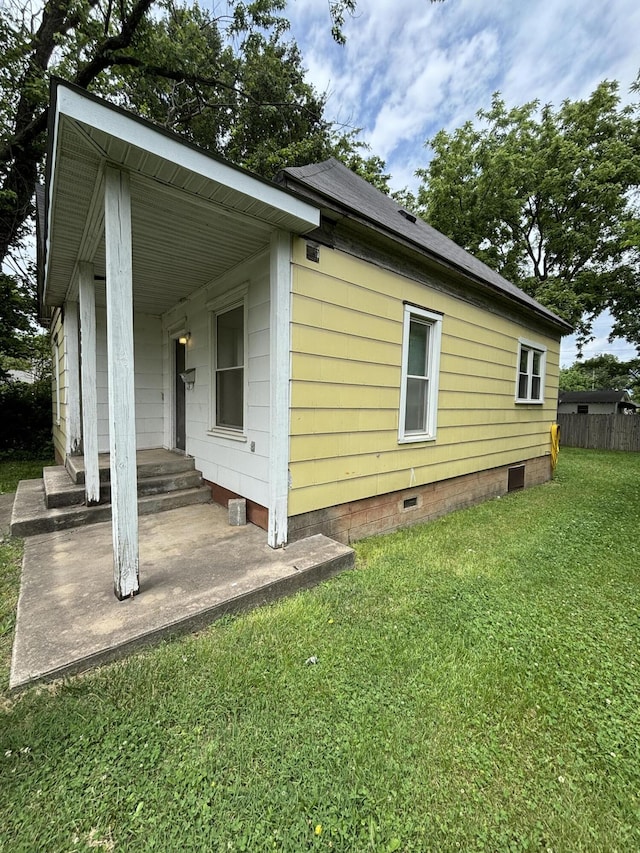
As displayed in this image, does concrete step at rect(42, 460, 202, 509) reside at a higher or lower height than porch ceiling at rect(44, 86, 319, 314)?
lower

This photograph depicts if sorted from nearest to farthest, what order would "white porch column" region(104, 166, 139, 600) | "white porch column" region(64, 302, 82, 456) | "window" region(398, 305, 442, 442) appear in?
"white porch column" region(104, 166, 139, 600) → "window" region(398, 305, 442, 442) → "white porch column" region(64, 302, 82, 456)

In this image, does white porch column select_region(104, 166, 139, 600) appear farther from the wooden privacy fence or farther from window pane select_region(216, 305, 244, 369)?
the wooden privacy fence

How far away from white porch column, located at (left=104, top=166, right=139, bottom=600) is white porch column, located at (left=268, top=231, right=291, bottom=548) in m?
1.12

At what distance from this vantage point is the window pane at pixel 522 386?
6910 millimetres

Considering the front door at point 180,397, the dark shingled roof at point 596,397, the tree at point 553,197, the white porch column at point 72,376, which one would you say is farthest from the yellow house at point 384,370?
the dark shingled roof at point 596,397

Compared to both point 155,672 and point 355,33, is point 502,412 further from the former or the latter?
point 355,33

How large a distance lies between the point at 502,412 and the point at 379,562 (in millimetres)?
4264

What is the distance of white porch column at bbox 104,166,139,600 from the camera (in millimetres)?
2244

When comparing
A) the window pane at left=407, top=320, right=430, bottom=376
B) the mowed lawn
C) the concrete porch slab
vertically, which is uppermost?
the window pane at left=407, top=320, right=430, bottom=376

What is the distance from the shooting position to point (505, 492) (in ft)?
21.5

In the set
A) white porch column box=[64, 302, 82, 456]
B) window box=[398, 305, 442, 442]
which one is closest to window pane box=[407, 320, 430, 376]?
window box=[398, 305, 442, 442]

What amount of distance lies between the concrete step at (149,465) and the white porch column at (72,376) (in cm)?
28

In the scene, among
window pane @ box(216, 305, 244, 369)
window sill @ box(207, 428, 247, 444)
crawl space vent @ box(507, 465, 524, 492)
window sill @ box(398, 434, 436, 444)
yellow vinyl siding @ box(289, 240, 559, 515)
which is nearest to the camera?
yellow vinyl siding @ box(289, 240, 559, 515)

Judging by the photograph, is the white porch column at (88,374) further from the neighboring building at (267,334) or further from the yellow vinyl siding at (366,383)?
the yellow vinyl siding at (366,383)
